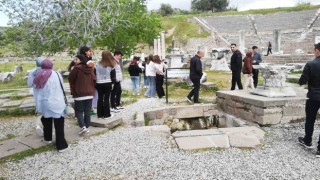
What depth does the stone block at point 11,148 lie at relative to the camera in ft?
15.3

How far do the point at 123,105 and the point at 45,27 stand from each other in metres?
5.58

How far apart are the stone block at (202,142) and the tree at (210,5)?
191 feet

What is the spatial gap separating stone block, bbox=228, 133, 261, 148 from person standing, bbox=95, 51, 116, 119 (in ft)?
9.08

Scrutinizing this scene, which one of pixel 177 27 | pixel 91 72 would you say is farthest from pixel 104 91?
pixel 177 27

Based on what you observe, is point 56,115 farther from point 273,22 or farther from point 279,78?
point 273,22

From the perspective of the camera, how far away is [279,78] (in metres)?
6.39

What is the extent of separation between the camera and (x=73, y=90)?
5.25 meters

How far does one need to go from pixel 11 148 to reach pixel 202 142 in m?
3.30

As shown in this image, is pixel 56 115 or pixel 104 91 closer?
pixel 56 115

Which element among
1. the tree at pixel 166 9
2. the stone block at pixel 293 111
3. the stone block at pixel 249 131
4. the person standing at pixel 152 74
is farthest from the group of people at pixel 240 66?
the tree at pixel 166 9

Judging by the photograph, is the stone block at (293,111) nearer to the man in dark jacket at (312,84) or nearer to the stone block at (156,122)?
the man in dark jacket at (312,84)

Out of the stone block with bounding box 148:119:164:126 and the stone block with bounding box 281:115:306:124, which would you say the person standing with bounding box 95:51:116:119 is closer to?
the stone block with bounding box 148:119:164:126

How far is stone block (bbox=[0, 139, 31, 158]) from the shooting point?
468 centimetres

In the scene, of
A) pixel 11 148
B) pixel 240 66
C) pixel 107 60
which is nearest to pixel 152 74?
pixel 240 66
